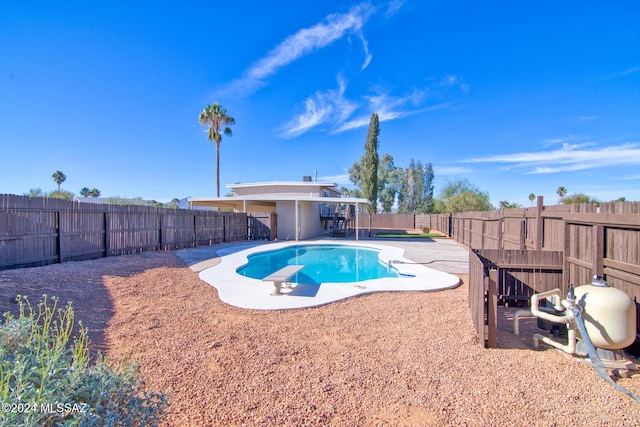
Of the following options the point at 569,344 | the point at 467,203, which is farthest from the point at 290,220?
the point at 467,203

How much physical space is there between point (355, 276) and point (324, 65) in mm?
13230

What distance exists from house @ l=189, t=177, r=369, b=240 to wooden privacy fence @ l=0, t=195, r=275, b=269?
4.51 m

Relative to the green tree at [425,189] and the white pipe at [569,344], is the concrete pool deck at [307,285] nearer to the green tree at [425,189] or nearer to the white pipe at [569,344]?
the white pipe at [569,344]

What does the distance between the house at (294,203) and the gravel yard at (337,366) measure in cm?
1170

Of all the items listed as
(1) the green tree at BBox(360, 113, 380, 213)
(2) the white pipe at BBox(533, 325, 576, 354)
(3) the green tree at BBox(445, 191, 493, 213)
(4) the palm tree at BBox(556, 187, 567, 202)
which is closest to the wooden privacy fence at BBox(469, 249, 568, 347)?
(2) the white pipe at BBox(533, 325, 576, 354)

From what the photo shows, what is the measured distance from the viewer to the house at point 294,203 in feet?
57.6

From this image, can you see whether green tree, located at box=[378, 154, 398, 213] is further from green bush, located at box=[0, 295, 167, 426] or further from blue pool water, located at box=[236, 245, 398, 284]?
green bush, located at box=[0, 295, 167, 426]

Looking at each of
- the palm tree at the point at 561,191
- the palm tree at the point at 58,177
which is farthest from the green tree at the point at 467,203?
the palm tree at the point at 58,177

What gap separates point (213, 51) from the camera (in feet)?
45.2

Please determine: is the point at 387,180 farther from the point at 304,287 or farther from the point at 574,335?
the point at 574,335

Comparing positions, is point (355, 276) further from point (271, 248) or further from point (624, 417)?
point (624, 417)

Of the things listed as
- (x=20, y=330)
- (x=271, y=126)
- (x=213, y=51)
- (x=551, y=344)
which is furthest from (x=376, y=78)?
(x=20, y=330)

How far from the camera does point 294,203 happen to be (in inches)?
758

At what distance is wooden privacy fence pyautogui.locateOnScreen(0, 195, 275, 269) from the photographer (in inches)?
286
